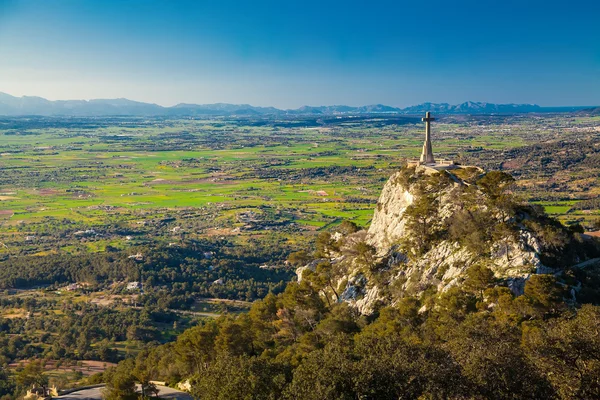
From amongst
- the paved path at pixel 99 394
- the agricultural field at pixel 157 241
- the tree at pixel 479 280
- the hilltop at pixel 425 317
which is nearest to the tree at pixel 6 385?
the agricultural field at pixel 157 241

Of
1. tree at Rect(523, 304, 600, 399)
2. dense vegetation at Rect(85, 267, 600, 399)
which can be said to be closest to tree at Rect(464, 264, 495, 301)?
dense vegetation at Rect(85, 267, 600, 399)

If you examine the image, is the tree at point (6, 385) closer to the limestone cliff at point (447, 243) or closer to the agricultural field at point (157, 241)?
the agricultural field at point (157, 241)

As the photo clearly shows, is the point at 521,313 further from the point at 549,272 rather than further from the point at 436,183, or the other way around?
the point at 436,183

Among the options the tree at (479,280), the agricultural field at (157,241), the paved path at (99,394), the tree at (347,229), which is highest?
the tree at (479,280)

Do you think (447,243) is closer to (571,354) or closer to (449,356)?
(449,356)

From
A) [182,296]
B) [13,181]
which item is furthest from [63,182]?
[182,296]

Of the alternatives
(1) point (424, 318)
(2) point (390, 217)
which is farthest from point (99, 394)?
(2) point (390, 217)

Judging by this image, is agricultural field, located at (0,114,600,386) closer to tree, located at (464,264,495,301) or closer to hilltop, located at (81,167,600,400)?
hilltop, located at (81,167,600,400)
